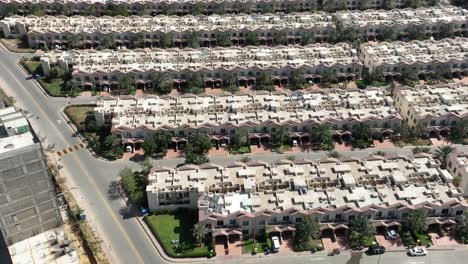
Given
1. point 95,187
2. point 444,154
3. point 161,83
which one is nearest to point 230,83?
point 161,83

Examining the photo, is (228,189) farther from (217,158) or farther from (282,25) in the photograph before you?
(282,25)

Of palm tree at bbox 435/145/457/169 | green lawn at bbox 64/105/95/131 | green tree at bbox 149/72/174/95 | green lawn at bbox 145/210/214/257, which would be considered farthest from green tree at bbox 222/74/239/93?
palm tree at bbox 435/145/457/169

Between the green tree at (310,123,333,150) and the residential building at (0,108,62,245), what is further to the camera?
the green tree at (310,123,333,150)

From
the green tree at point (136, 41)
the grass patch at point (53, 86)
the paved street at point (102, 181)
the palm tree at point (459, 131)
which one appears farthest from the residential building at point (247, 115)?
the green tree at point (136, 41)

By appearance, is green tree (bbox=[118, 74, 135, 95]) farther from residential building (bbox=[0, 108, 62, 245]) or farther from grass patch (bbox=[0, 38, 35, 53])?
residential building (bbox=[0, 108, 62, 245])

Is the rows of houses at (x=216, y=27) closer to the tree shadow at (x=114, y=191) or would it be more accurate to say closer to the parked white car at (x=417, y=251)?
the tree shadow at (x=114, y=191)
